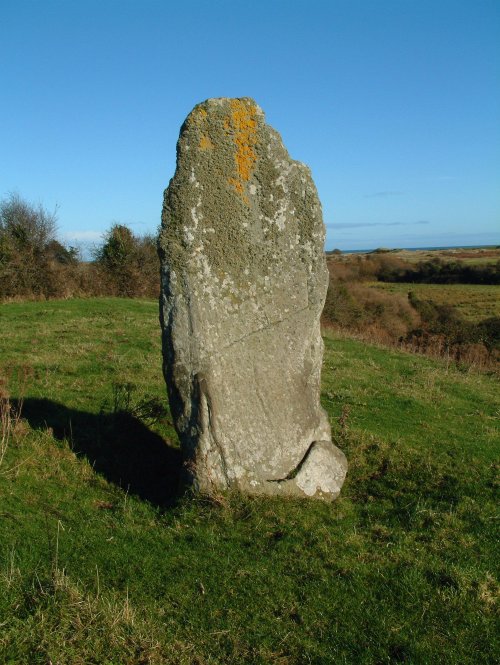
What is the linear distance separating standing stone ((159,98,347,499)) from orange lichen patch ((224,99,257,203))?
0.5 inches

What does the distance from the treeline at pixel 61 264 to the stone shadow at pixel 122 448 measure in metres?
24.1

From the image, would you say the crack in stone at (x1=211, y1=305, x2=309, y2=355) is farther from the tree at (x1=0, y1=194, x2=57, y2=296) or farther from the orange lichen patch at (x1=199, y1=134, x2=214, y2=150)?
the tree at (x1=0, y1=194, x2=57, y2=296)

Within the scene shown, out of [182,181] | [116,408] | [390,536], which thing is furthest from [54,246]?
[390,536]

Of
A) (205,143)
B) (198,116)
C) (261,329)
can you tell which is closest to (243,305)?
(261,329)

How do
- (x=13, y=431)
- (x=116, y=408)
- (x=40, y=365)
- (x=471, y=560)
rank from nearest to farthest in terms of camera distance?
(x=471, y=560), (x=13, y=431), (x=116, y=408), (x=40, y=365)

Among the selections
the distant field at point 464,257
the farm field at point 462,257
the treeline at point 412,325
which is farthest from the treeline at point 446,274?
the treeline at point 412,325

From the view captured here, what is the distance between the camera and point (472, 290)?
2400 inches

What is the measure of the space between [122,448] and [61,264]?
30.6m

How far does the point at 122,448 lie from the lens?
28.0 ft

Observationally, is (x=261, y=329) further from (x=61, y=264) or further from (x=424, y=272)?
(x=424, y=272)

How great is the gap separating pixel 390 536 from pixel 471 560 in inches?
32.9

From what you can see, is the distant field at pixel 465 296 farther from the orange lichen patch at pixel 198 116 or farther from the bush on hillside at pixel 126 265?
the orange lichen patch at pixel 198 116

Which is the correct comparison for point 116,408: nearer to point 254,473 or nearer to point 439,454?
point 254,473

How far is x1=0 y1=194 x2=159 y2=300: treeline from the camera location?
111 ft
